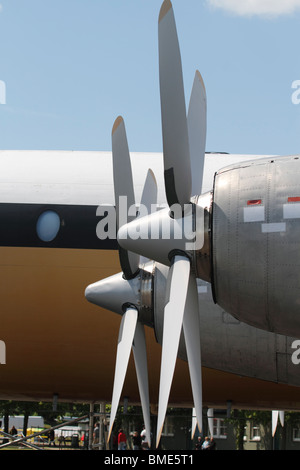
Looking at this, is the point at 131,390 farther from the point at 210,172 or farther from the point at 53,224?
the point at 210,172

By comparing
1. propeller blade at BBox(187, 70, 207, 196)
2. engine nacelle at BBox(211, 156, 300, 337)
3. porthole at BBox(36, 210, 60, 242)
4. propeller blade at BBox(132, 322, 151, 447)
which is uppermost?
propeller blade at BBox(187, 70, 207, 196)

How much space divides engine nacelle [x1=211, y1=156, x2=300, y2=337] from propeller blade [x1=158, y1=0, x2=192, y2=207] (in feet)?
2.61

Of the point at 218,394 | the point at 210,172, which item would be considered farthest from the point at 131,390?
the point at 210,172

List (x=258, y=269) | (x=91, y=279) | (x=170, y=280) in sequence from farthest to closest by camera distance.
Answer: (x=91, y=279) → (x=170, y=280) → (x=258, y=269)

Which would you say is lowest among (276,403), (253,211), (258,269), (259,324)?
(276,403)

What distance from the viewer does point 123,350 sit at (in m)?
11.0

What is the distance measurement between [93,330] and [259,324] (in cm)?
579

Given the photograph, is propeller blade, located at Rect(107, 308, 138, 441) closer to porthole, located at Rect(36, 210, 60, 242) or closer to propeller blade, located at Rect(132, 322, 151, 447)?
propeller blade, located at Rect(132, 322, 151, 447)

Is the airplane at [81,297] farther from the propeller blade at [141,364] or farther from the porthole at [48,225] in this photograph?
the propeller blade at [141,364]

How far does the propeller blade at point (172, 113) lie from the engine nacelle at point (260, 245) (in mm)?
796

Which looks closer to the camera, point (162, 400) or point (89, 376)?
point (162, 400)

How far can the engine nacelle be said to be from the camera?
26.9 ft

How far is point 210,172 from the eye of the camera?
14547mm

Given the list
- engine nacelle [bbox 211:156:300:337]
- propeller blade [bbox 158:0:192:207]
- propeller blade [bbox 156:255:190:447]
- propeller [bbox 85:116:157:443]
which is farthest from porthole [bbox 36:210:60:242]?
engine nacelle [bbox 211:156:300:337]
